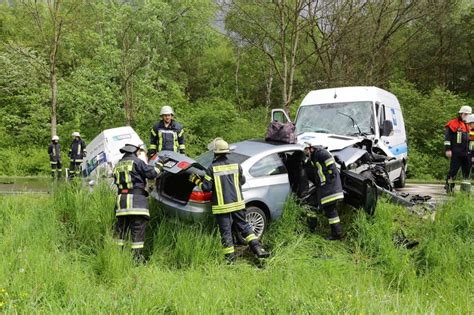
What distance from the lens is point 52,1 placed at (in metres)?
16.6

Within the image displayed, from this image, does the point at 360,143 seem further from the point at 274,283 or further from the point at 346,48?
the point at 346,48

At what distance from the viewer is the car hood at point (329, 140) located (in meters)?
7.29

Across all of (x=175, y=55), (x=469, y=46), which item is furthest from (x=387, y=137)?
(x=175, y=55)

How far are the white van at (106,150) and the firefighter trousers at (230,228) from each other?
3908mm

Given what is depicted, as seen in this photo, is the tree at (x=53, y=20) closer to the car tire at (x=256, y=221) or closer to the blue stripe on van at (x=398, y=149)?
the blue stripe on van at (x=398, y=149)

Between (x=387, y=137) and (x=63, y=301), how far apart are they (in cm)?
738

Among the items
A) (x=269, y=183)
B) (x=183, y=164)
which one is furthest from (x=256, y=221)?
(x=183, y=164)

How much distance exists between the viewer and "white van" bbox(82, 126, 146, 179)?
346 inches

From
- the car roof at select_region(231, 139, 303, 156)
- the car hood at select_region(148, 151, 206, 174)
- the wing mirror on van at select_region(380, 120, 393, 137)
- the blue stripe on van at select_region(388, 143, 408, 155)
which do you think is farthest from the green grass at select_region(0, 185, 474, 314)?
the blue stripe on van at select_region(388, 143, 408, 155)

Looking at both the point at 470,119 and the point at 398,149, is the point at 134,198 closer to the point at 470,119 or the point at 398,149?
the point at 470,119

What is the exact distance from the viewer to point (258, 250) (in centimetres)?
527

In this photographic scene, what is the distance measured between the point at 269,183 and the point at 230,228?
3.11ft

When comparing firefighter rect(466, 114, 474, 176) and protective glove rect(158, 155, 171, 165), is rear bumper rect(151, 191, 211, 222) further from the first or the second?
firefighter rect(466, 114, 474, 176)

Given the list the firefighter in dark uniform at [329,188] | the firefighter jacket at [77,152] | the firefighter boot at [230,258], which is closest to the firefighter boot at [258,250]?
the firefighter boot at [230,258]
